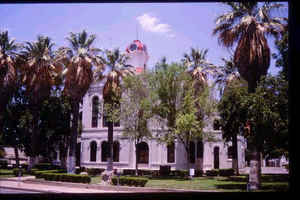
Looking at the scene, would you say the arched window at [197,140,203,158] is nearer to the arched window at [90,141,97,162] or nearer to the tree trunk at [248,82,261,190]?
the arched window at [90,141,97,162]

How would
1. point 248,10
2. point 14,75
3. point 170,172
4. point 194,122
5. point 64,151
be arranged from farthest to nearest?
1. point 64,151
2. point 170,172
3. point 14,75
4. point 194,122
5. point 248,10

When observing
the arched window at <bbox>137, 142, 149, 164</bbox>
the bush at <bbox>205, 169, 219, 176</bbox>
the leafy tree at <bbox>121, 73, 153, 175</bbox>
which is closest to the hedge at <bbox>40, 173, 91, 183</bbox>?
the leafy tree at <bbox>121, 73, 153, 175</bbox>

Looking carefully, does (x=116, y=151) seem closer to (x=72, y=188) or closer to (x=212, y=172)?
(x=212, y=172)

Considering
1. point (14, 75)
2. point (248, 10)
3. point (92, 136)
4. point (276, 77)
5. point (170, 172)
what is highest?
point (248, 10)

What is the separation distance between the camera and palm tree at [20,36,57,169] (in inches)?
1137

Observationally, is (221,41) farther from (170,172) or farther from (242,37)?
(170,172)

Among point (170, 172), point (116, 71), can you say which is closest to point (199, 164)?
point (170, 172)

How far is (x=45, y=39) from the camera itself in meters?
30.4

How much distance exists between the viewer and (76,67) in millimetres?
26422

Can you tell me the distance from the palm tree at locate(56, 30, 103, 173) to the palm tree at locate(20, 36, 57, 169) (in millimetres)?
1826

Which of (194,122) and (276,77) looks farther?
(194,122)

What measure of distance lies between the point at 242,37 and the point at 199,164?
15.9 meters

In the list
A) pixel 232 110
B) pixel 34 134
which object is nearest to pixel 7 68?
pixel 34 134

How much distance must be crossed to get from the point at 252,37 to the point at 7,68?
20.0 m
